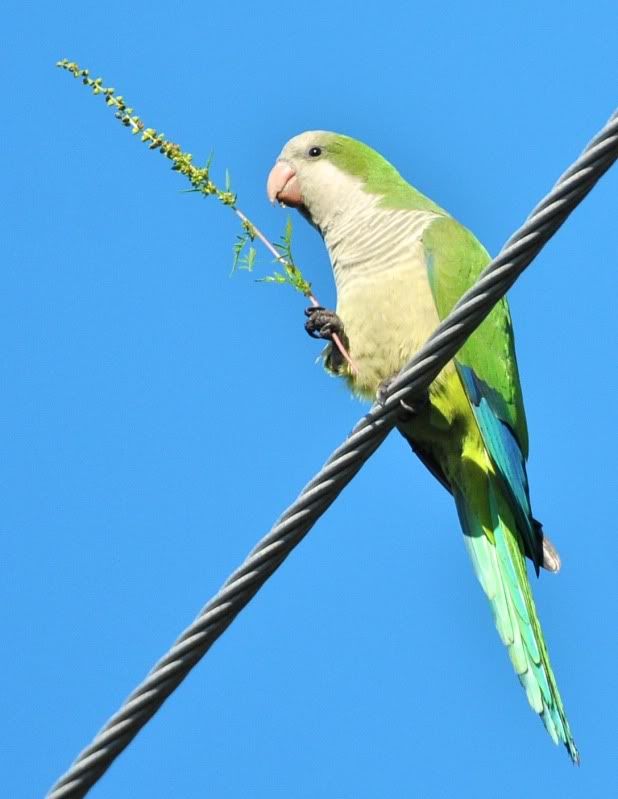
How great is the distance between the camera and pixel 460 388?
456 centimetres

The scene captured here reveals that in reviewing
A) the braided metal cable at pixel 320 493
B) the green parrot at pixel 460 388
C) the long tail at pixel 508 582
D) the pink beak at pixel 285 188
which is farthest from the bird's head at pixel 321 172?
the braided metal cable at pixel 320 493

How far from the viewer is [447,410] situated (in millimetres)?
4535

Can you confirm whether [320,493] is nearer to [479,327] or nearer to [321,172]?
[479,327]

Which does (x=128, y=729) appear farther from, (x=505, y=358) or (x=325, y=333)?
(x=505, y=358)

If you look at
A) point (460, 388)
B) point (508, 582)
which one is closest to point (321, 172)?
point (460, 388)

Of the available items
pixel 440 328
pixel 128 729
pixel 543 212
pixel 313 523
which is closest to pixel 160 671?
pixel 128 729

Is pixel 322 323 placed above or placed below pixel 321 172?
below

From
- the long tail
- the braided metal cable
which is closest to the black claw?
the long tail

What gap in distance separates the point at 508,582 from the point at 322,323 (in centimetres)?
119

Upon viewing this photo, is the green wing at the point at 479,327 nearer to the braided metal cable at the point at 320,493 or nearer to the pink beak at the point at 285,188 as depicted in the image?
the pink beak at the point at 285,188

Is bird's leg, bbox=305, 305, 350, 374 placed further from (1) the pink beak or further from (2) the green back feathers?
(1) the pink beak

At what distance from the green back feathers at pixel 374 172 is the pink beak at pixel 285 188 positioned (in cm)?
21

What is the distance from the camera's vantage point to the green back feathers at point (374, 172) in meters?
5.17

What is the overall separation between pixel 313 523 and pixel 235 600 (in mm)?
274
